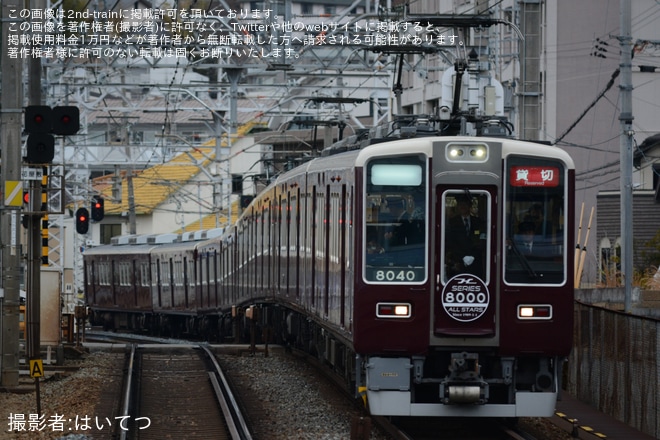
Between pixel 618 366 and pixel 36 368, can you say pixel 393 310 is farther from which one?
pixel 36 368

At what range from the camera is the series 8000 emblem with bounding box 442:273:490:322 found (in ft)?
37.8

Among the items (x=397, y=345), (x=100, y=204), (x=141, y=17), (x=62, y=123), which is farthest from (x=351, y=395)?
(x=100, y=204)

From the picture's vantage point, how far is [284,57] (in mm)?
24469

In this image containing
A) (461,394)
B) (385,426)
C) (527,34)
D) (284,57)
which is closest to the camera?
(461,394)

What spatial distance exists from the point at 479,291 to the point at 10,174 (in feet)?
22.8

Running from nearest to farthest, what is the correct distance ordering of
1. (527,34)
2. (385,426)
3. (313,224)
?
(385,426) < (313,224) < (527,34)

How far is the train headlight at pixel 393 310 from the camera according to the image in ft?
37.9

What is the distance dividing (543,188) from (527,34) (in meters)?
11.4

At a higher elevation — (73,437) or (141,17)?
(141,17)

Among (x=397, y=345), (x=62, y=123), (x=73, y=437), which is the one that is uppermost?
(x=62, y=123)

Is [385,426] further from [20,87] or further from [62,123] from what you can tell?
[20,87]

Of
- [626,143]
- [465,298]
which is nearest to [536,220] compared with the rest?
[465,298]

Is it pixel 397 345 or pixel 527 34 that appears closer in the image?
pixel 397 345

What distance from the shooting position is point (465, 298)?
37.9 ft
